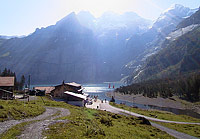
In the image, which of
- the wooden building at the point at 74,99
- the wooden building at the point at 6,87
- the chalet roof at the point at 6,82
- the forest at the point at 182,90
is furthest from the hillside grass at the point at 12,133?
the forest at the point at 182,90

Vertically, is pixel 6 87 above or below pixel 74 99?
above

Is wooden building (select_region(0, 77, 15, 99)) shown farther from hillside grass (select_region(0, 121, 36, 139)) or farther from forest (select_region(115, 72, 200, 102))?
forest (select_region(115, 72, 200, 102))

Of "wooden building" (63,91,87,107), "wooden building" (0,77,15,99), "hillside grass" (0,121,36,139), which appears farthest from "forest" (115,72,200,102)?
"hillside grass" (0,121,36,139)

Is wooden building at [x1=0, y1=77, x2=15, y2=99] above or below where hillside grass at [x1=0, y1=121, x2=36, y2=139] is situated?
above

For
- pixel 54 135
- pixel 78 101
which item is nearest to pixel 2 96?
pixel 78 101

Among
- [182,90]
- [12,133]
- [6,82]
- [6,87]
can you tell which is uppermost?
[6,82]

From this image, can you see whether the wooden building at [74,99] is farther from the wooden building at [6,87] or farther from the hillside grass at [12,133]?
the hillside grass at [12,133]

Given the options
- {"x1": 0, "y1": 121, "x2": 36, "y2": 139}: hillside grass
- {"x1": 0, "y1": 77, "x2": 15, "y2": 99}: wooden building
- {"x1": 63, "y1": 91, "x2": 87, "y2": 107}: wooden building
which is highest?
{"x1": 0, "y1": 77, "x2": 15, "y2": 99}: wooden building

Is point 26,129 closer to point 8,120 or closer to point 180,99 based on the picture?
point 8,120

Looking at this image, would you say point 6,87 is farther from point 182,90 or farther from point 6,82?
point 182,90

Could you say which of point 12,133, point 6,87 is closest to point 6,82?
point 6,87

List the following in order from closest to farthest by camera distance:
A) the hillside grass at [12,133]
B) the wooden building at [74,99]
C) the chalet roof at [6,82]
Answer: the hillside grass at [12,133] → the chalet roof at [6,82] → the wooden building at [74,99]

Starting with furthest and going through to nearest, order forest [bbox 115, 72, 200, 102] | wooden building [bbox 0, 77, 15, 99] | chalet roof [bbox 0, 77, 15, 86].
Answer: forest [bbox 115, 72, 200, 102], chalet roof [bbox 0, 77, 15, 86], wooden building [bbox 0, 77, 15, 99]

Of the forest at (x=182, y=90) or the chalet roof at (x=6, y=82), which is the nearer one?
the chalet roof at (x=6, y=82)
